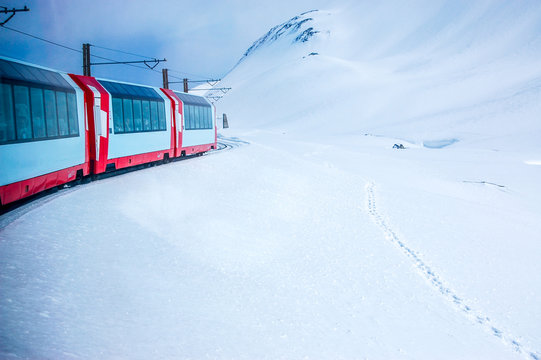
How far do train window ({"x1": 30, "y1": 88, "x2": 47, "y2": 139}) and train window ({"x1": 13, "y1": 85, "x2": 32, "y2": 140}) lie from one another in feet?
0.69

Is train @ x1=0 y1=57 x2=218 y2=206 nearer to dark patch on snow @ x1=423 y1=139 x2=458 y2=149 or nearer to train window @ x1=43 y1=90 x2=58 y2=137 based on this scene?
train window @ x1=43 y1=90 x2=58 y2=137

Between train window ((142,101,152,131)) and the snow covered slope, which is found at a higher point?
the snow covered slope

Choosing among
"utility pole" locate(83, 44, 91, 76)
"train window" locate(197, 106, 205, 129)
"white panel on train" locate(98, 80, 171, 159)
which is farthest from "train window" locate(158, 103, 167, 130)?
"utility pole" locate(83, 44, 91, 76)

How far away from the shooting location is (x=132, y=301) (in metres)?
5.98

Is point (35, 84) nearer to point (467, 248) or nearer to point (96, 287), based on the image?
point (96, 287)

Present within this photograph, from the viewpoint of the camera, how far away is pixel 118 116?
14.7 metres

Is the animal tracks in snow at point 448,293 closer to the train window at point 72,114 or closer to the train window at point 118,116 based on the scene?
the train window at point 118,116

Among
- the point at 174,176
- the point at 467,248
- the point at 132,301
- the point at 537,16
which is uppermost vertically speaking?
the point at 537,16

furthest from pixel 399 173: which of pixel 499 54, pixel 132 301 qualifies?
pixel 499 54

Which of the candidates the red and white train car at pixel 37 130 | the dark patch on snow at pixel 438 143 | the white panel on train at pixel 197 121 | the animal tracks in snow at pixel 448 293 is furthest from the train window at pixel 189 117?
the dark patch on snow at pixel 438 143

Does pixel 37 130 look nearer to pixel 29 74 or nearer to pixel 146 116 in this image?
pixel 29 74

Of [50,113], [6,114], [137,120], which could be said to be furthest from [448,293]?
[137,120]

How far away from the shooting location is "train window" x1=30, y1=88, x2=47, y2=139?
9836 mm

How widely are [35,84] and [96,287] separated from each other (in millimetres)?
6289
